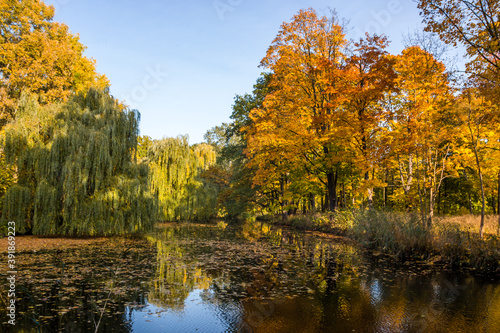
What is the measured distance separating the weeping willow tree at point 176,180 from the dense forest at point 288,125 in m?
0.13

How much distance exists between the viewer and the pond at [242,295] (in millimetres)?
4547

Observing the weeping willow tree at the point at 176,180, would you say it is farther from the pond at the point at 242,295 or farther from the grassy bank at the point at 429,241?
the grassy bank at the point at 429,241

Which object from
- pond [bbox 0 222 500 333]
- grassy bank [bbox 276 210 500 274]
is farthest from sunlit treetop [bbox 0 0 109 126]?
grassy bank [bbox 276 210 500 274]

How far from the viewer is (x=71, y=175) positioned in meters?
12.7

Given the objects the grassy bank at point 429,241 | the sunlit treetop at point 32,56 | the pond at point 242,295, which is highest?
the sunlit treetop at point 32,56

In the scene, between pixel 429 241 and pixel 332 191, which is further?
pixel 332 191

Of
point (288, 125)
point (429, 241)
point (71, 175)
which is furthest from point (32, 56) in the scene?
point (429, 241)

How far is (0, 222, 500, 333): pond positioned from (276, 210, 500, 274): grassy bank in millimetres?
919

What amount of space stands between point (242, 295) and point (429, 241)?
7.15 m

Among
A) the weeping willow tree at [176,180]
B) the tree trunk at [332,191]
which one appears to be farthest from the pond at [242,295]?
the weeping willow tree at [176,180]

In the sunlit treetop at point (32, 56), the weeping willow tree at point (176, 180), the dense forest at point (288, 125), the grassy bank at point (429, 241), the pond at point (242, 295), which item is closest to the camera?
the pond at point (242, 295)

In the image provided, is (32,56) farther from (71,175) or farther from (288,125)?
(288,125)

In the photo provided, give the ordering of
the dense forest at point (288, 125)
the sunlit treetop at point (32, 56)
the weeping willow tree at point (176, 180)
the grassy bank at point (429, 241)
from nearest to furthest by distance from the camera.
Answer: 1. the grassy bank at point (429, 241)
2. the dense forest at point (288, 125)
3. the sunlit treetop at point (32, 56)
4. the weeping willow tree at point (176, 180)

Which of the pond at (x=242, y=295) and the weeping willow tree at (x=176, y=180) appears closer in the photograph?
the pond at (x=242, y=295)
